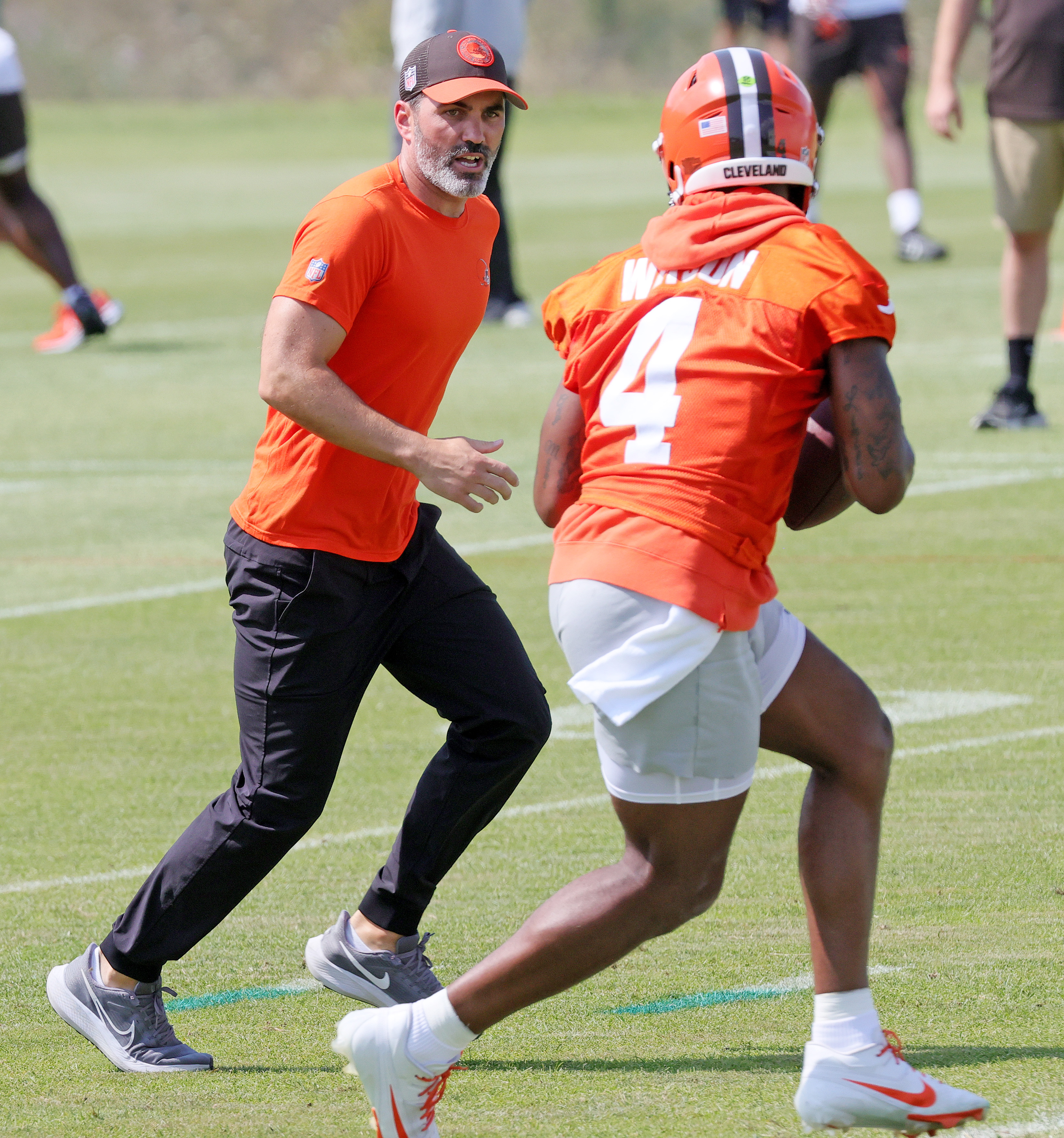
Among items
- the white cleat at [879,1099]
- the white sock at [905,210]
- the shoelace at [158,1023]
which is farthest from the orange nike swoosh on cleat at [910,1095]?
the white sock at [905,210]

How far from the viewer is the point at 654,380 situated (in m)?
4.35

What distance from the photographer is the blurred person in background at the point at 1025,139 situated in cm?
1198

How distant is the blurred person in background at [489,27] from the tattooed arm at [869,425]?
11778 millimetres

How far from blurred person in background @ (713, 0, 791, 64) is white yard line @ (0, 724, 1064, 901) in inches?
644

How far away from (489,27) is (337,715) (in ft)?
40.9

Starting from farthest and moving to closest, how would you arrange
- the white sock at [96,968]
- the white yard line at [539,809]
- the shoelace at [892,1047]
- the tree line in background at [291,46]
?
the tree line in background at [291,46]
the white yard line at [539,809]
the white sock at [96,968]
the shoelace at [892,1047]

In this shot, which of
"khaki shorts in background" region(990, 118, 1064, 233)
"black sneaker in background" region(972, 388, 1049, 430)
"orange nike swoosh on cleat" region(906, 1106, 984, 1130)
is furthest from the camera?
"black sneaker in background" region(972, 388, 1049, 430)

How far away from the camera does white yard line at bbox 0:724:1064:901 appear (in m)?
6.23

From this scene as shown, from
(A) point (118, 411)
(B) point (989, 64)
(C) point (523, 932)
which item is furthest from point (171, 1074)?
(A) point (118, 411)

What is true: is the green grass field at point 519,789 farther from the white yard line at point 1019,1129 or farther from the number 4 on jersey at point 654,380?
the number 4 on jersey at point 654,380

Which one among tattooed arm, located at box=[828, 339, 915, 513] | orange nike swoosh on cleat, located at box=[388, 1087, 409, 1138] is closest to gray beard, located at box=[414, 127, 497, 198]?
tattooed arm, located at box=[828, 339, 915, 513]

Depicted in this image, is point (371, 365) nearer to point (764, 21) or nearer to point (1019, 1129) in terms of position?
point (1019, 1129)

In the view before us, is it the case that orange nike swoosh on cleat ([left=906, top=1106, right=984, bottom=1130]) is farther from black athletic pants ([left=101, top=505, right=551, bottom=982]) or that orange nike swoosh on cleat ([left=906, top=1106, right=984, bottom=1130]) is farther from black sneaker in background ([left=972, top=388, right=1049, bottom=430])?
black sneaker in background ([left=972, top=388, right=1049, bottom=430])

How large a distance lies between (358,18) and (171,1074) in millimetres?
49505
